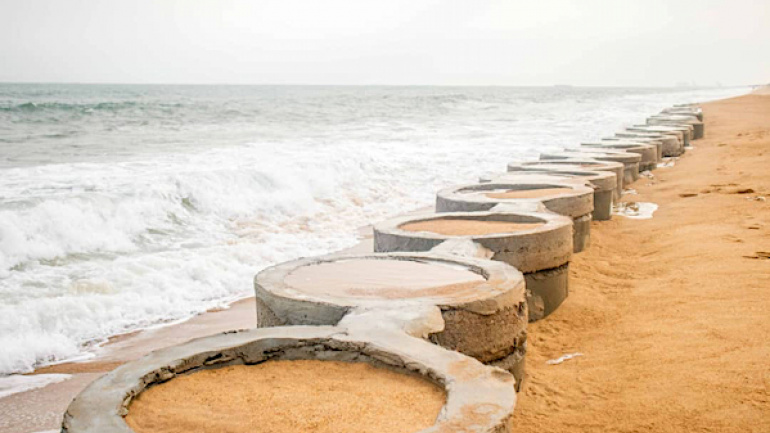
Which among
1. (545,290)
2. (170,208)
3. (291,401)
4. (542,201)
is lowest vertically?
(170,208)

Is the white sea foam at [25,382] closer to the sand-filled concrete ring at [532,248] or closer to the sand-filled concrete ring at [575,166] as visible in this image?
the sand-filled concrete ring at [532,248]

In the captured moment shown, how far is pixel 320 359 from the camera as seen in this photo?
10.3ft

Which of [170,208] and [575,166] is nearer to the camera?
[575,166]

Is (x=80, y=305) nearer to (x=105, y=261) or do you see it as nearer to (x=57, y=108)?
(x=105, y=261)

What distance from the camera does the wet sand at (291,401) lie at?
8.29 ft

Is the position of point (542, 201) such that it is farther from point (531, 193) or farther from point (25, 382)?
point (25, 382)

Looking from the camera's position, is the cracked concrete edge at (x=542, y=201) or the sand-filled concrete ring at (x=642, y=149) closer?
the cracked concrete edge at (x=542, y=201)

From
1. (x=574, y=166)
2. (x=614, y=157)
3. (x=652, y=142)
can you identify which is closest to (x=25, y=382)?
(x=574, y=166)

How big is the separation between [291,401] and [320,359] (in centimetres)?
42

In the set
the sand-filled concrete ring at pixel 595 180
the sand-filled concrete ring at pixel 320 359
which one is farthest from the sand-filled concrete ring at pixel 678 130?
the sand-filled concrete ring at pixel 320 359

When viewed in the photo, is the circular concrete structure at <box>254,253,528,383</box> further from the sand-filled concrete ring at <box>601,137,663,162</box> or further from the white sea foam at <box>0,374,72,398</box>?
the sand-filled concrete ring at <box>601,137,663,162</box>

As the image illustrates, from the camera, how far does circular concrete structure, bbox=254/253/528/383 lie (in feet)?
11.9

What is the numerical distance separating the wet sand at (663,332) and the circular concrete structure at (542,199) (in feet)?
1.00

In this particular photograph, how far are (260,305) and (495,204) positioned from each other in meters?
3.35
